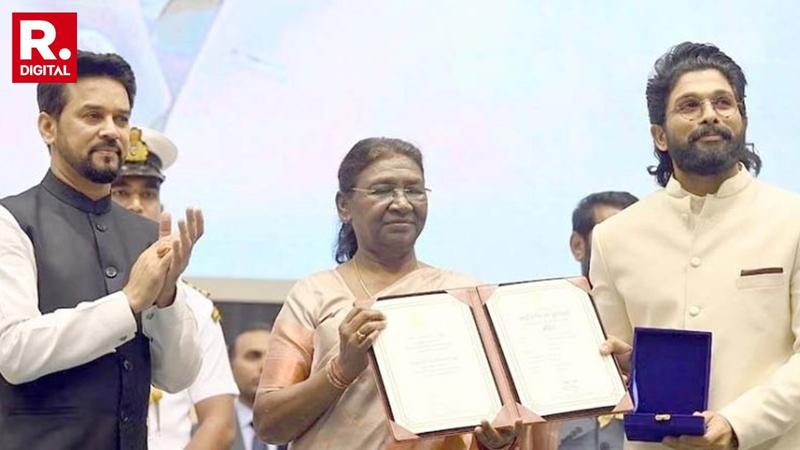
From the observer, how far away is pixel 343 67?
5.00 m

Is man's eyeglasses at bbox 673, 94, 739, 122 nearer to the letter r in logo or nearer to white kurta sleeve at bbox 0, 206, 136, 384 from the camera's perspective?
white kurta sleeve at bbox 0, 206, 136, 384

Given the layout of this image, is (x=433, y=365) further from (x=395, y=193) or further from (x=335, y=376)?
(x=395, y=193)

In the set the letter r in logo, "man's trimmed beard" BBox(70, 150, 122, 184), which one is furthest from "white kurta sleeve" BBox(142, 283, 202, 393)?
the letter r in logo

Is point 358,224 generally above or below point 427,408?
above

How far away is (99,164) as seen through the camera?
330cm

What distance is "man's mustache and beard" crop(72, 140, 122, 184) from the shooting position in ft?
10.8

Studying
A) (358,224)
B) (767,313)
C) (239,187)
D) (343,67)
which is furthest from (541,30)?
(767,313)

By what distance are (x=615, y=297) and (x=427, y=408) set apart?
0.52m

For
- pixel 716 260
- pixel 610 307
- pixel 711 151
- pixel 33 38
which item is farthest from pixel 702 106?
pixel 33 38

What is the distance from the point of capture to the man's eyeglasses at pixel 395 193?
3379 millimetres

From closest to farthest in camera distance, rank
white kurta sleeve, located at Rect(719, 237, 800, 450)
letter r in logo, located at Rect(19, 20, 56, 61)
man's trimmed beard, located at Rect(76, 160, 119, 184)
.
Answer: white kurta sleeve, located at Rect(719, 237, 800, 450) < man's trimmed beard, located at Rect(76, 160, 119, 184) < letter r in logo, located at Rect(19, 20, 56, 61)

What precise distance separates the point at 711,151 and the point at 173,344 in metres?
1.17

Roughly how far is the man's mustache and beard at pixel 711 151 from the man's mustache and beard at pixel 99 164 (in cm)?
119

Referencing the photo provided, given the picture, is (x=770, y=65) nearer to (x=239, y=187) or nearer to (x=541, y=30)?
(x=541, y=30)
